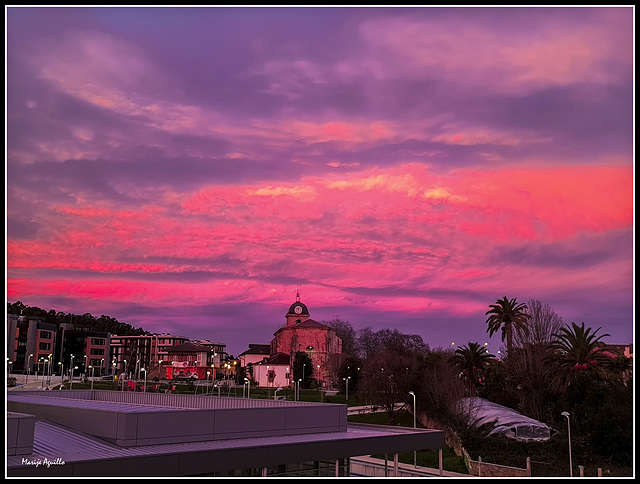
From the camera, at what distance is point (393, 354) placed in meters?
83.9

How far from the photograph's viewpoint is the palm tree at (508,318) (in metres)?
75.1

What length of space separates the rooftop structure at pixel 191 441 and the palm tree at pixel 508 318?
1863 inches

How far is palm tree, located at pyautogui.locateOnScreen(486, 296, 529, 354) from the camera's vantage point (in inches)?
2955

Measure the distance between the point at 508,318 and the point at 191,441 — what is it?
58.8 meters

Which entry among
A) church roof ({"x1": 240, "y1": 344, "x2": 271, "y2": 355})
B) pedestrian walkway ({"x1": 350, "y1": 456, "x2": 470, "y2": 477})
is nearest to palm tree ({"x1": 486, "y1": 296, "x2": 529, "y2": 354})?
pedestrian walkway ({"x1": 350, "y1": 456, "x2": 470, "y2": 477})

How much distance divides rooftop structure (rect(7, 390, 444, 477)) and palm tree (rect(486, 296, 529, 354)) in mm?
47313

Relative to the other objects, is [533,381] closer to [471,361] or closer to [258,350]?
[471,361]

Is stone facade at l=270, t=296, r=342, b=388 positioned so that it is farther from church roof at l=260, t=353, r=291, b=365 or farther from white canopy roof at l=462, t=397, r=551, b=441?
white canopy roof at l=462, t=397, r=551, b=441

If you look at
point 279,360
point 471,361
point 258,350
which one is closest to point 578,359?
point 471,361

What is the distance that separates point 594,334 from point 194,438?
46821 mm

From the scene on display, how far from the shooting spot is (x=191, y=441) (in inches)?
963

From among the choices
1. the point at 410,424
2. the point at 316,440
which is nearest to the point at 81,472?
the point at 316,440

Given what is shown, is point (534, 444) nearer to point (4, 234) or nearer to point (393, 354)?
point (393, 354)

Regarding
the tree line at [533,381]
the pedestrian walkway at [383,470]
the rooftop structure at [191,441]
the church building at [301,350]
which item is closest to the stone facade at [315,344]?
the church building at [301,350]
